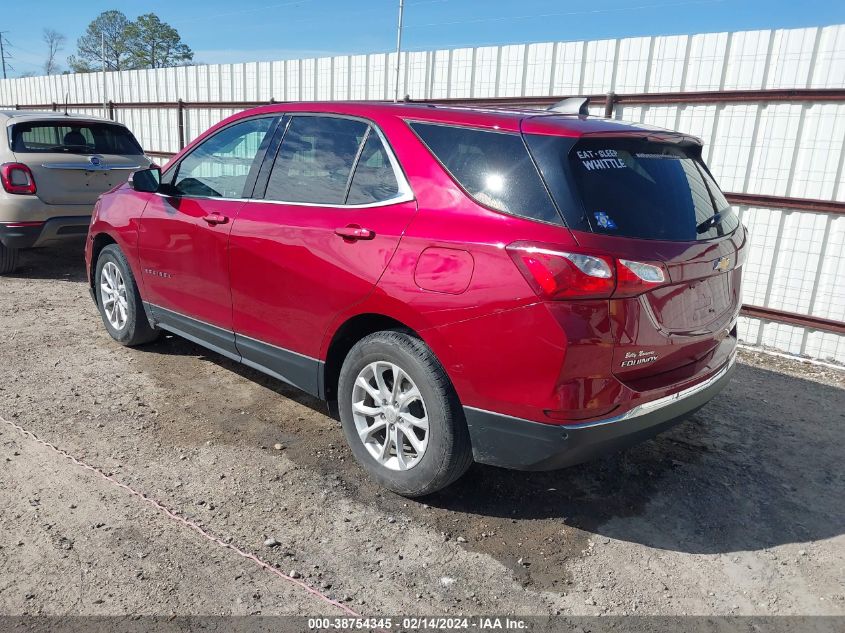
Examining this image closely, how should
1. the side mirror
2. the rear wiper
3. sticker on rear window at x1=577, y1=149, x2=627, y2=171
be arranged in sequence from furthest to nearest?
1. the side mirror
2. the rear wiper
3. sticker on rear window at x1=577, y1=149, x2=627, y2=171

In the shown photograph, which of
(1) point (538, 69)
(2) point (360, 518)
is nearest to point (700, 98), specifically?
(1) point (538, 69)

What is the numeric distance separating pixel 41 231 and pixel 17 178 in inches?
22.6

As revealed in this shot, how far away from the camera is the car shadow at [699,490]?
9.99 ft

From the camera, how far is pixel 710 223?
120 inches

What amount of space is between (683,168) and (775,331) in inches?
137

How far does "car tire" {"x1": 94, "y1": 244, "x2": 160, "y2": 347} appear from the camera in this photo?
4832 mm

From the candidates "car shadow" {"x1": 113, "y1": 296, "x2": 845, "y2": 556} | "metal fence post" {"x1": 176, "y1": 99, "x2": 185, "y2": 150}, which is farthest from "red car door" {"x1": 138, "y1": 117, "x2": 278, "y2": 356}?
"metal fence post" {"x1": 176, "y1": 99, "x2": 185, "y2": 150}

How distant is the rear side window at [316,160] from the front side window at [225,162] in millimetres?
235

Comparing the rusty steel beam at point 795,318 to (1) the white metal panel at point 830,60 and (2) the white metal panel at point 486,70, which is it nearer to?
(1) the white metal panel at point 830,60

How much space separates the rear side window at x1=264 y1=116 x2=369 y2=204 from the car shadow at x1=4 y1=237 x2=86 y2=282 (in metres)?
4.59

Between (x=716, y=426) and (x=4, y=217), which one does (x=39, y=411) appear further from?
(x=716, y=426)

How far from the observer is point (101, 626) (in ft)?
7.50

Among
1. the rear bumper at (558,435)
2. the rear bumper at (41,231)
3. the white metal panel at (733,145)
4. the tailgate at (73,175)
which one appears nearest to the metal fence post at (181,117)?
the tailgate at (73,175)

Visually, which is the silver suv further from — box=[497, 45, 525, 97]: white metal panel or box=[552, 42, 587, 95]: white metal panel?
box=[552, 42, 587, 95]: white metal panel
